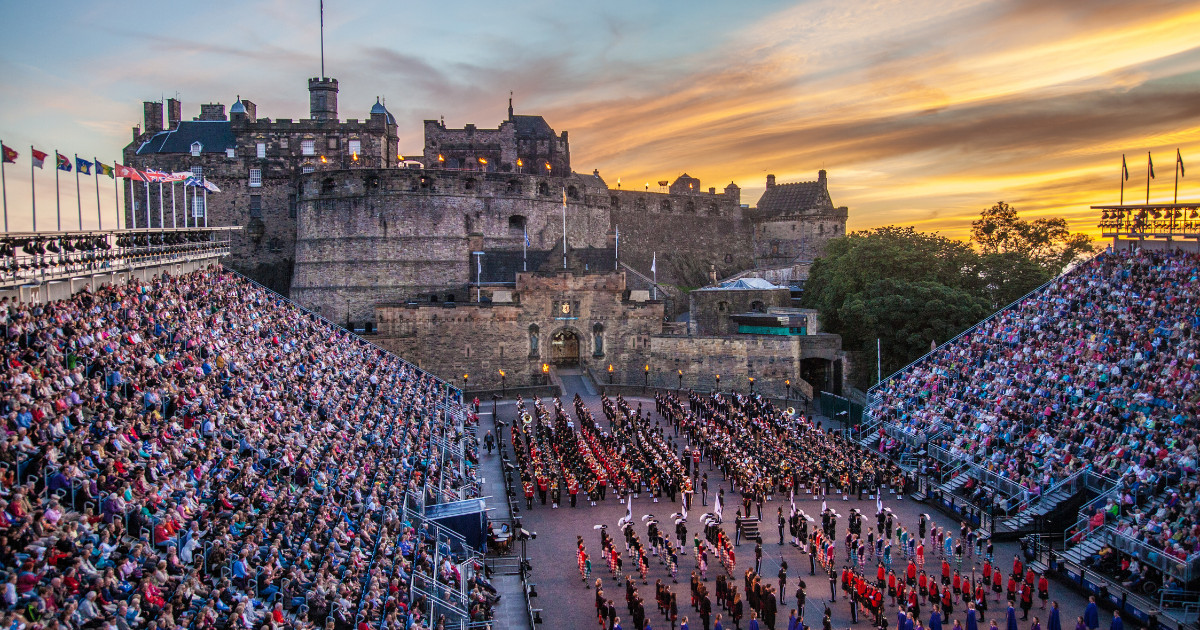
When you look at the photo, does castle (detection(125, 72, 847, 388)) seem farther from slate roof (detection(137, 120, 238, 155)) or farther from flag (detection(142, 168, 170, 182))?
flag (detection(142, 168, 170, 182))

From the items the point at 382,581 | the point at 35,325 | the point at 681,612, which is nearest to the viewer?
the point at 382,581

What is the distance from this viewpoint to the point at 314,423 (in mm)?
27625

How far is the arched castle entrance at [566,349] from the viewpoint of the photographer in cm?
5438

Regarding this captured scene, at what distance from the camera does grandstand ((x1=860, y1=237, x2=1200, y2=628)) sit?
23.7 m

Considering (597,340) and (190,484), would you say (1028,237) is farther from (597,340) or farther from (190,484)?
(190,484)

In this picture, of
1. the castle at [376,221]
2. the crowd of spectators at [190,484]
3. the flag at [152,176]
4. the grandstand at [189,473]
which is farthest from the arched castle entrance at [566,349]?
the flag at [152,176]

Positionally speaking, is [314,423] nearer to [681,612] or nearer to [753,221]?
[681,612]

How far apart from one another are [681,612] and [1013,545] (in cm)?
1170

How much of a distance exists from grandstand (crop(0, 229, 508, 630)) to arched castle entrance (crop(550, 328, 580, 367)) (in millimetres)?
21447

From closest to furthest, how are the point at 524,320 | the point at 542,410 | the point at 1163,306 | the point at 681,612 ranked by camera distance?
the point at 681,612
the point at 1163,306
the point at 542,410
the point at 524,320

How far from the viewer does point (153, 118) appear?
63.3 metres

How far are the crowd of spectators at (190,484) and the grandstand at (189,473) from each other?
47mm

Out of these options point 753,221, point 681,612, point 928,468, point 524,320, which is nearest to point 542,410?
point 524,320

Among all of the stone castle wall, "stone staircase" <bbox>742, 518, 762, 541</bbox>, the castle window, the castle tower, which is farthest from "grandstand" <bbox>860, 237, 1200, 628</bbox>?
the castle tower
